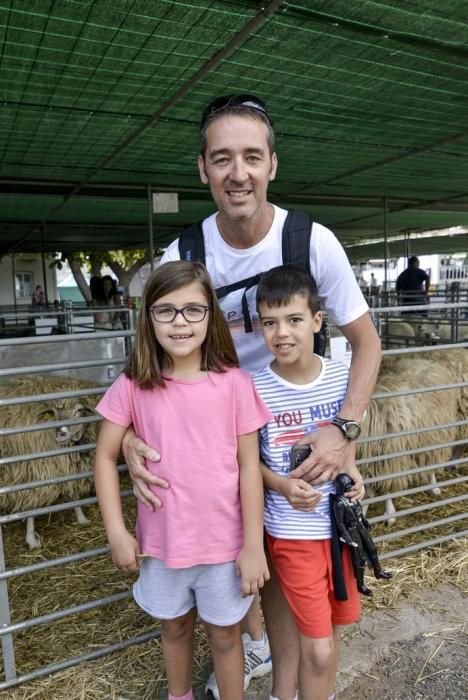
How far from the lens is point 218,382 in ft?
5.65

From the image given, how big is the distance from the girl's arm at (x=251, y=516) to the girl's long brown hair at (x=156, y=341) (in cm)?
27

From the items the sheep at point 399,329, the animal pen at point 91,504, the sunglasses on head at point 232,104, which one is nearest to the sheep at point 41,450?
the animal pen at point 91,504

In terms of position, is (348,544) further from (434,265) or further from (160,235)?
(434,265)

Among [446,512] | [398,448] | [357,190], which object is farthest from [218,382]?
[357,190]

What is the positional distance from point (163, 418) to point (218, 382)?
A: 0.67ft

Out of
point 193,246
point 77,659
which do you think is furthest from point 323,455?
point 77,659

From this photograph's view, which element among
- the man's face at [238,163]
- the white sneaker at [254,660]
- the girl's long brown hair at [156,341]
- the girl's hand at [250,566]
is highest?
the man's face at [238,163]

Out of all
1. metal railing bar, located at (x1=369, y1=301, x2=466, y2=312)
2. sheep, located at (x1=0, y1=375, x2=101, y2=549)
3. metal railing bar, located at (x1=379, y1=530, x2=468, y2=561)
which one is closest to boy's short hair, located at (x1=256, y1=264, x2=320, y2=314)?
metal railing bar, located at (x1=369, y1=301, x2=466, y2=312)

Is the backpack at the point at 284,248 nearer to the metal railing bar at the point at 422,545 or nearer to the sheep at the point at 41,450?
the metal railing bar at the point at 422,545

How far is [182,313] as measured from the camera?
1673 mm

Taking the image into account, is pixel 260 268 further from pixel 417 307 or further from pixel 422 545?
pixel 422 545

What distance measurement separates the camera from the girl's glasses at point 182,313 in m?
1.68

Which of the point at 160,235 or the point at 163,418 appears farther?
the point at 160,235

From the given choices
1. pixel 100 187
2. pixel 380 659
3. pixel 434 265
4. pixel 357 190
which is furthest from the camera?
pixel 434 265
